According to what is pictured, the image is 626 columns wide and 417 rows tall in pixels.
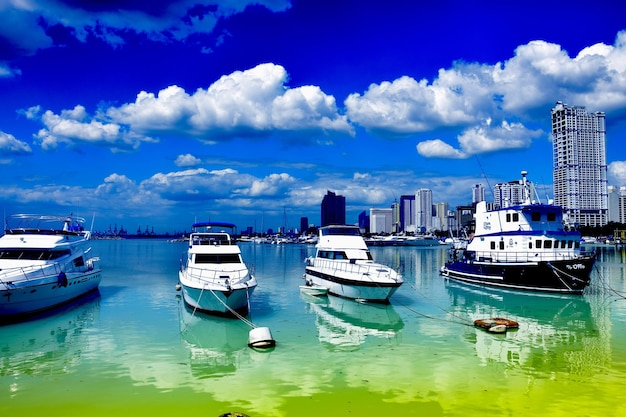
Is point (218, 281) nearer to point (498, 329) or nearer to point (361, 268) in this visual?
point (361, 268)

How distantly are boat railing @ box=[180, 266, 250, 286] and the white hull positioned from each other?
0.44m

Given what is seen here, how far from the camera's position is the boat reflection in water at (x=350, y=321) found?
765 inches

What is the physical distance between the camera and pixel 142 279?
45.4 metres

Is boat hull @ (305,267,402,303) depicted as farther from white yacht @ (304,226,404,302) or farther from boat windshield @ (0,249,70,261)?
boat windshield @ (0,249,70,261)

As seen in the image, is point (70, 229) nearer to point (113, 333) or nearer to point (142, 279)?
point (142, 279)

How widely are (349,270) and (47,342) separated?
18197 millimetres

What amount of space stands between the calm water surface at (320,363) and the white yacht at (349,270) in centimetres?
135

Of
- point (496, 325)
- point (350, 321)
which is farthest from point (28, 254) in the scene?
point (496, 325)

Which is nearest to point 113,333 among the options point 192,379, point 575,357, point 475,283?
point 192,379

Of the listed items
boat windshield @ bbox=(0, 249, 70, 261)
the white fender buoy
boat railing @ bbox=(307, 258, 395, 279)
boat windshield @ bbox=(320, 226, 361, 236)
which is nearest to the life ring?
boat windshield @ bbox=(0, 249, 70, 261)

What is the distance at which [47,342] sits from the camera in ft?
62.1

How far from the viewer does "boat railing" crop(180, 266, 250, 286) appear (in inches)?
933

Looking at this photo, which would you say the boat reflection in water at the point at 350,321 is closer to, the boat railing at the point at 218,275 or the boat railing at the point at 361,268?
the boat railing at the point at 361,268

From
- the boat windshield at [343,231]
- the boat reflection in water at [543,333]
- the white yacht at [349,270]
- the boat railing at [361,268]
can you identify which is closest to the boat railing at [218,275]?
the white yacht at [349,270]
